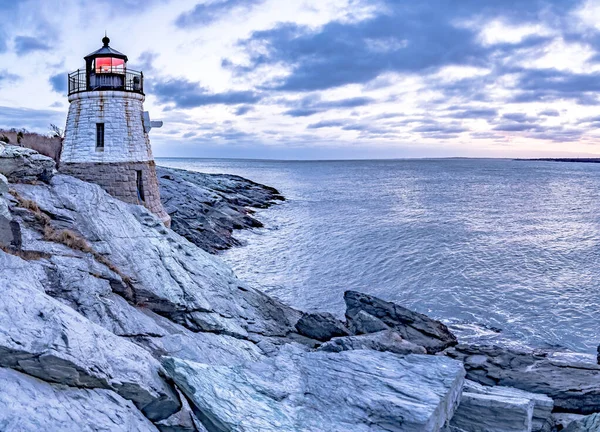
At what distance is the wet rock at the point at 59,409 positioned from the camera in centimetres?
637

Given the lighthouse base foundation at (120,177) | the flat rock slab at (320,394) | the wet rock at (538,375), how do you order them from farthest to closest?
the lighthouse base foundation at (120,177) < the wet rock at (538,375) < the flat rock slab at (320,394)

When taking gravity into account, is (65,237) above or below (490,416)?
above

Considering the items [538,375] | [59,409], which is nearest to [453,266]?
[538,375]

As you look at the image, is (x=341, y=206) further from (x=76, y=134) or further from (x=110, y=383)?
Result: (x=110, y=383)

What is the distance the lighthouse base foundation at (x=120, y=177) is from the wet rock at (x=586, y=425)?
62.0 ft

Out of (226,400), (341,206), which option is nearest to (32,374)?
(226,400)

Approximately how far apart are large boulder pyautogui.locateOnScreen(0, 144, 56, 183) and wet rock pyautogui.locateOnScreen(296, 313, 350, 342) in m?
12.3

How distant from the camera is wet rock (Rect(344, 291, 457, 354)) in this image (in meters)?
18.7

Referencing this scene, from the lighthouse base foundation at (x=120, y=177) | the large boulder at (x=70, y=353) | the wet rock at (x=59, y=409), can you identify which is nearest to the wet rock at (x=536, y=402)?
the large boulder at (x=70, y=353)

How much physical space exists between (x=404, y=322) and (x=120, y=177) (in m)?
14.6

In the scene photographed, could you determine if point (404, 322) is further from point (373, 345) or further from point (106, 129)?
point (106, 129)

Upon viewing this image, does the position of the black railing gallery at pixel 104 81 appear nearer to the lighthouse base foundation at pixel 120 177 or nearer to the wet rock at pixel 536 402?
the lighthouse base foundation at pixel 120 177

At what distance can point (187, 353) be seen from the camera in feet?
42.4

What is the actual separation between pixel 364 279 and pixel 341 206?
39.0 m
